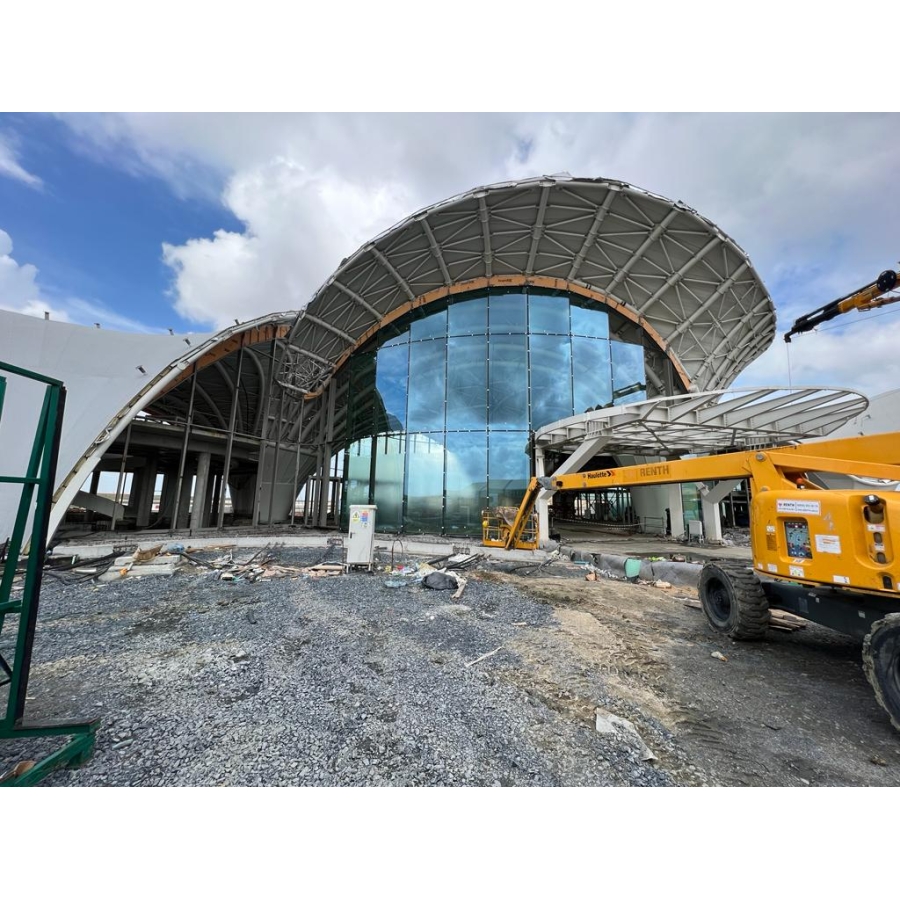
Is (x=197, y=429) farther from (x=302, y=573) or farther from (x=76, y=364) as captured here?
(x=302, y=573)

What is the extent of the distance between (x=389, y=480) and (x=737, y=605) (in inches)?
592

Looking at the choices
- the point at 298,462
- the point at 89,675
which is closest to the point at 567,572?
the point at 89,675

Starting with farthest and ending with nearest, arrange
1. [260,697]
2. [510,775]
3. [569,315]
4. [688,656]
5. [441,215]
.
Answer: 1. [569,315]
2. [441,215]
3. [688,656]
4. [260,697]
5. [510,775]

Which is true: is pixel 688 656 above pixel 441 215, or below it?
below

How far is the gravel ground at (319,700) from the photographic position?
284cm

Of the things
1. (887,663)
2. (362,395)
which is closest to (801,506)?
Answer: (887,663)

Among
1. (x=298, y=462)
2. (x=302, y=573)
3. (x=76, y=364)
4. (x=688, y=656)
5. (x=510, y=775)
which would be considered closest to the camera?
(x=510, y=775)

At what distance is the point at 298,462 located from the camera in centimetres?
2291

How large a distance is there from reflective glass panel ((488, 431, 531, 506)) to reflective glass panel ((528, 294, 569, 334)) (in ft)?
17.8

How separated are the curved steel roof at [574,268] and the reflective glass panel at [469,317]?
921mm

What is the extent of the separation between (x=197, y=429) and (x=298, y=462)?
558 cm

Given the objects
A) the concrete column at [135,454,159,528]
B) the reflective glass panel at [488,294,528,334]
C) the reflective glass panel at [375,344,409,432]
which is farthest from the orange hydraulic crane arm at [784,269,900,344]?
the concrete column at [135,454,159,528]

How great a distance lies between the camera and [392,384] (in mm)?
19672

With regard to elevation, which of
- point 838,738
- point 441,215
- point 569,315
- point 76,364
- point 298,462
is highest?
point 441,215
